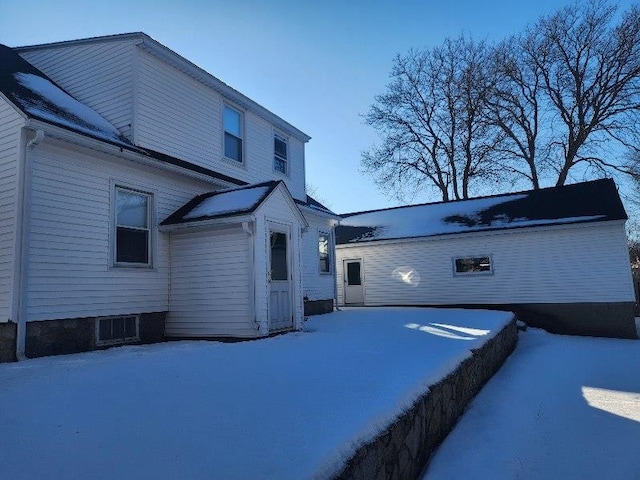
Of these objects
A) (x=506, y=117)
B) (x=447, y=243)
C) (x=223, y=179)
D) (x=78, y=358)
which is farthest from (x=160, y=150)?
(x=506, y=117)

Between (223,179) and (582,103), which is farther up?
(582,103)

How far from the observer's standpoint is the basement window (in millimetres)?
7209

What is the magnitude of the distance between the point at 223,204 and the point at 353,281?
11.2 metres

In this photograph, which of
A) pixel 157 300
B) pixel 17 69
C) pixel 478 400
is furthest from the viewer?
pixel 17 69

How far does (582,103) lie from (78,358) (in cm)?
2883

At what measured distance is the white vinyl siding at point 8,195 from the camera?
6078 mm

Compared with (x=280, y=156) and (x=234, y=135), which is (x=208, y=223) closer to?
(x=234, y=135)

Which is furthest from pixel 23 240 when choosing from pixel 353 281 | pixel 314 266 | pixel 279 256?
pixel 353 281

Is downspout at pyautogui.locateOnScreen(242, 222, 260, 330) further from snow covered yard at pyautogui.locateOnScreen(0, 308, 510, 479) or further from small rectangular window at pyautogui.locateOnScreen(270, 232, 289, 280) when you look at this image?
snow covered yard at pyautogui.locateOnScreen(0, 308, 510, 479)

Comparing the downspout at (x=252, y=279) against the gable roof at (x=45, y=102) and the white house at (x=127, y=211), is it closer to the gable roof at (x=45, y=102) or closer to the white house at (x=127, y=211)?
the white house at (x=127, y=211)

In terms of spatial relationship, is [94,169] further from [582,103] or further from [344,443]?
[582,103]

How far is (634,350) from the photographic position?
34.9 ft

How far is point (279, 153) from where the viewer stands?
13.2 metres

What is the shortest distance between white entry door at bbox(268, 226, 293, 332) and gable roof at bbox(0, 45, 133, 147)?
340cm
